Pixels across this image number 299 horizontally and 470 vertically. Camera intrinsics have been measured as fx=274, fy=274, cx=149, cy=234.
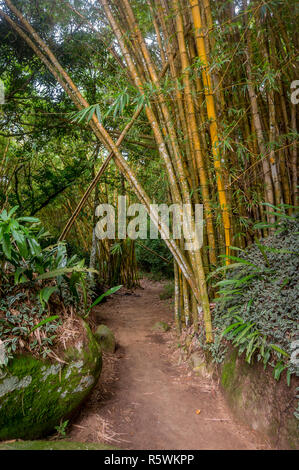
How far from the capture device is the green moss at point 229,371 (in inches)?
63.1

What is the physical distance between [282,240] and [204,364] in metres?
1.01

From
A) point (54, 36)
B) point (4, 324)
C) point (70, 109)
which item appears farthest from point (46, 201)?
point (4, 324)

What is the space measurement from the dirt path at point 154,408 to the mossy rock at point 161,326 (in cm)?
29

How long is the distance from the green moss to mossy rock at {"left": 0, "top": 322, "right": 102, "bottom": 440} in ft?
2.55

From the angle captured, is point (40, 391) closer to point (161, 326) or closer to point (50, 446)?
point (50, 446)

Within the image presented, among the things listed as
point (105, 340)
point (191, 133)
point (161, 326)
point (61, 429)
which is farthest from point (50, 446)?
point (191, 133)

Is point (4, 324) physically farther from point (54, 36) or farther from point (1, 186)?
point (54, 36)

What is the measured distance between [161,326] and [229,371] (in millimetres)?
1242

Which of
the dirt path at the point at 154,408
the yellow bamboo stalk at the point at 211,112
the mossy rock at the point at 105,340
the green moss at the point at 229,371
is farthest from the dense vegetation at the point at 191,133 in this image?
the mossy rock at the point at 105,340

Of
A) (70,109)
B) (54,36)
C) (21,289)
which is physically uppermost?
(54,36)

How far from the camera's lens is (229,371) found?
1637mm

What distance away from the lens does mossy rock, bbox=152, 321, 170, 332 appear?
9.16ft

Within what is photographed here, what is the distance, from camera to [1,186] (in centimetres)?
312
